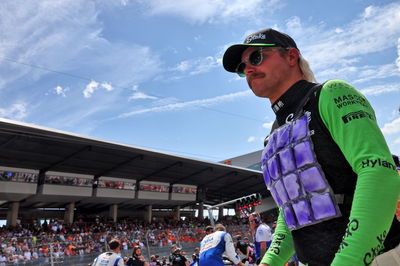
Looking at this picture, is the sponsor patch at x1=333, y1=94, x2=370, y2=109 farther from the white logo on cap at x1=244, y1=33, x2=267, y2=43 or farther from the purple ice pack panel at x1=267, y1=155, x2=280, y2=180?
the white logo on cap at x1=244, y1=33, x2=267, y2=43

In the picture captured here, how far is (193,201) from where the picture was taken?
35906mm

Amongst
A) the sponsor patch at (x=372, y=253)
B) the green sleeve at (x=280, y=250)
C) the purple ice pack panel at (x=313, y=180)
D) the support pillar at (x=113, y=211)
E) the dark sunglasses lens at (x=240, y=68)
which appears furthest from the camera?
the support pillar at (x=113, y=211)

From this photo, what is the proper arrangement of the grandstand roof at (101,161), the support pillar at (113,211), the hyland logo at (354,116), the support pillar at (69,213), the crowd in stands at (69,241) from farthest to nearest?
the support pillar at (113,211) → the support pillar at (69,213) → the grandstand roof at (101,161) → the crowd in stands at (69,241) → the hyland logo at (354,116)

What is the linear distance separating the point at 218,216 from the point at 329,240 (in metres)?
44.5

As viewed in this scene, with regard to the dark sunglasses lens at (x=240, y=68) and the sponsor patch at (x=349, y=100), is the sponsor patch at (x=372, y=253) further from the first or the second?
the dark sunglasses lens at (x=240, y=68)

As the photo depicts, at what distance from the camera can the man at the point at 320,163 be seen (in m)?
0.94

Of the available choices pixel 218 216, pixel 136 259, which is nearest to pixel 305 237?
pixel 136 259

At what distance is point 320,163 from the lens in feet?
3.90

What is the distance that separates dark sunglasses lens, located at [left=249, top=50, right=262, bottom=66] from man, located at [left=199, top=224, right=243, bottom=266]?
6.25 meters

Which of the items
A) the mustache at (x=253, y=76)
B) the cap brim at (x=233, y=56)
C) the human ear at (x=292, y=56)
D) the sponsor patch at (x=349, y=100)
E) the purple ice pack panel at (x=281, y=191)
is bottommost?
the purple ice pack panel at (x=281, y=191)

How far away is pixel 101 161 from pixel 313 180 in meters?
24.5

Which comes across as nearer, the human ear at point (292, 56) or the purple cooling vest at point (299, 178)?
the purple cooling vest at point (299, 178)

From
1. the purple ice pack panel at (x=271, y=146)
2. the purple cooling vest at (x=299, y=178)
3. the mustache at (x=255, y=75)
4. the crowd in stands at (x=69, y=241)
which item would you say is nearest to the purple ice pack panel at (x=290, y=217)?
the purple cooling vest at (x=299, y=178)

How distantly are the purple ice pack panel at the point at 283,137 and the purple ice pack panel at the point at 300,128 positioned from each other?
44 millimetres
